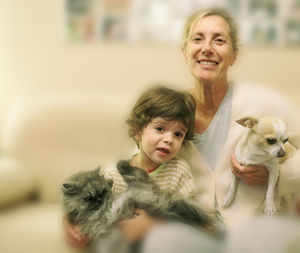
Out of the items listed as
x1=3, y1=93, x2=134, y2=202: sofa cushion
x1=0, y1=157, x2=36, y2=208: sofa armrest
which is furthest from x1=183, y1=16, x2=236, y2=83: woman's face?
x1=0, y1=157, x2=36, y2=208: sofa armrest

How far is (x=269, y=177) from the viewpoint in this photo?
1.97 ft

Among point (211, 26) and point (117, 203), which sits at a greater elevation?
point (211, 26)

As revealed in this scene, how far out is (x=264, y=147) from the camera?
578mm

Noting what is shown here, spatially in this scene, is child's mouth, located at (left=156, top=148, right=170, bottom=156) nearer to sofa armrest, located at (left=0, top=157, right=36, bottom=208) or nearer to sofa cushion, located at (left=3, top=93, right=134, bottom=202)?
sofa cushion, located at (left=3, top=93, right=134, bottom=202)

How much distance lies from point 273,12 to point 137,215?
465mm

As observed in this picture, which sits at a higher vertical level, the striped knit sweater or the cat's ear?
the striped knit sweater

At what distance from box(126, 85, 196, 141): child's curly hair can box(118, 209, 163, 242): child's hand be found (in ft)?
0.46

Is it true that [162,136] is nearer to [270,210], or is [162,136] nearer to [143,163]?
[143,163]

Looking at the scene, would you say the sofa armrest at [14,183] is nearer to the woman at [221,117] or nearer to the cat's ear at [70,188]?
Result: the cat's ear at [70,188]

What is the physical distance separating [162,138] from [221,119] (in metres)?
0.11

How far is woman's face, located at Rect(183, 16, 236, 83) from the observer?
61cm

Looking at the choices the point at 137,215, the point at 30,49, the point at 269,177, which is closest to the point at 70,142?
the point at 30,49

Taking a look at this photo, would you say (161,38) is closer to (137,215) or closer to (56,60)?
(56,60)

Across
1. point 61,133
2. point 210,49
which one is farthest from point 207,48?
point 61,133
